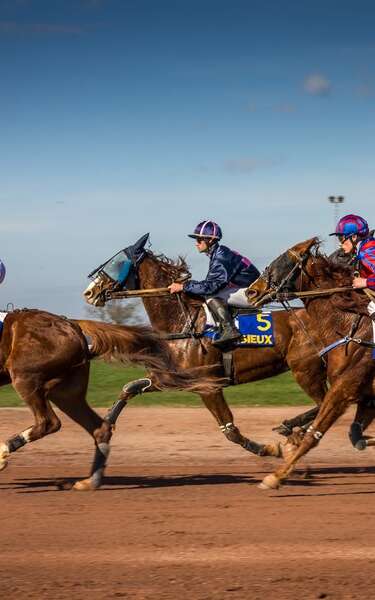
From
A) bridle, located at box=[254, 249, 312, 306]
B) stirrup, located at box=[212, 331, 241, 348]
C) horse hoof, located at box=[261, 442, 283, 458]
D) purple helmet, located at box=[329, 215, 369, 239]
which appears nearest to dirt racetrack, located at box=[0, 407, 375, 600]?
horse hoof, located at box=[261, 442, 283, 458]

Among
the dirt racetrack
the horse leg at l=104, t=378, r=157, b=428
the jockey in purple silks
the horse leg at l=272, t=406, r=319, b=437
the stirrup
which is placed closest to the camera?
the dirt racetrack

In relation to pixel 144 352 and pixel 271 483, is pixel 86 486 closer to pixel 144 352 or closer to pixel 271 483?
pixel 144 352

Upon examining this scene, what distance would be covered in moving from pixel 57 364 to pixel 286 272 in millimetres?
2066

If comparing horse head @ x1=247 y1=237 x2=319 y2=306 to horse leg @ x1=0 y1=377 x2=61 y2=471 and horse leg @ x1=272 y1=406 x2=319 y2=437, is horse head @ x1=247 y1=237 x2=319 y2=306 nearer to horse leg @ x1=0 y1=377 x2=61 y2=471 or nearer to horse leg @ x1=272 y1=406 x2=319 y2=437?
horse leg @ x1=272 y1=406 x2=319 y2=437

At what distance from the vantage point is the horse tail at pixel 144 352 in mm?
8523

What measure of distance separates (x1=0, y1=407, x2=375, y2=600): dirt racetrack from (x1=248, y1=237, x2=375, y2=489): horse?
74 cm

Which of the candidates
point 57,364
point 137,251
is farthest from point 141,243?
point 57,364

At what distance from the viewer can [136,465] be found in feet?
32.5

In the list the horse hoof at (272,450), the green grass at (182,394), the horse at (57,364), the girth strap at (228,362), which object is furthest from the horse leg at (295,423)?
the green grass at (182,394)

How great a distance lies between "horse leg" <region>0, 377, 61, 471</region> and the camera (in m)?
8.01

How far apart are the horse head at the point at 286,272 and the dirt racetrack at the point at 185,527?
165 cm

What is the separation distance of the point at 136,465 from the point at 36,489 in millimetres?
1730

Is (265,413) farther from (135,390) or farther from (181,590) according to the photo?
(181,590)

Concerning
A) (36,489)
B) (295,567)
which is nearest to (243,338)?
(36,489)
